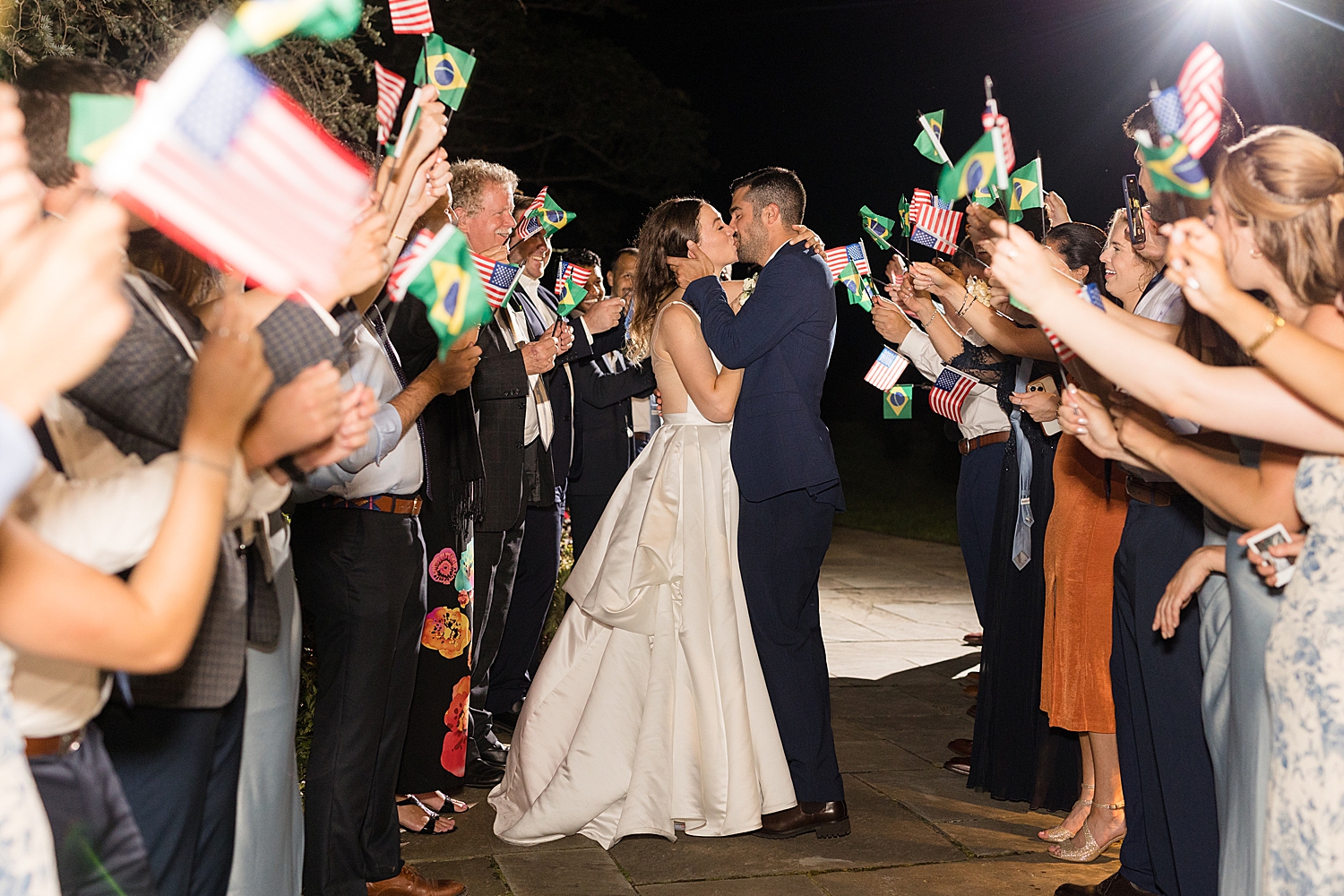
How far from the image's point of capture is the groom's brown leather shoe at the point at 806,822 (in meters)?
3.77

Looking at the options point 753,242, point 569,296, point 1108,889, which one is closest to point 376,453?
point 753,242

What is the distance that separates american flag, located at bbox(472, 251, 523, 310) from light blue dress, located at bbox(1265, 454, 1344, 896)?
2.57m

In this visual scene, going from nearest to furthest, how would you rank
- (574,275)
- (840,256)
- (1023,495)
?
(1023,495) → (840,256) → (574,275)

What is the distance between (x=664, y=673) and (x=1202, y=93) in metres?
2.44

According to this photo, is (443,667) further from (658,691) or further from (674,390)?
(674,390)

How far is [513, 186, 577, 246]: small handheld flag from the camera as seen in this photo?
485 centimetres

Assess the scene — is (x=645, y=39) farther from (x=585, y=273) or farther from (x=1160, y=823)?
(x=1160, y=823)

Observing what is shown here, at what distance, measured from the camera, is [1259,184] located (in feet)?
6.54

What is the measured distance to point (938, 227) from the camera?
4.52 m

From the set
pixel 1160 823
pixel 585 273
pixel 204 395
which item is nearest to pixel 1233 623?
pixel 1160 823

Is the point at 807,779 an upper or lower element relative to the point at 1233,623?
lower

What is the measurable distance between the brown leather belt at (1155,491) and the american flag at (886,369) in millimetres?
1813

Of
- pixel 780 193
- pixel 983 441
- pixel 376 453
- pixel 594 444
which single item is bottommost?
pixel 594 444

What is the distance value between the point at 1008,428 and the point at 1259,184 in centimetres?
291
